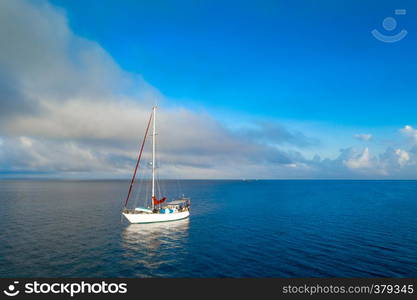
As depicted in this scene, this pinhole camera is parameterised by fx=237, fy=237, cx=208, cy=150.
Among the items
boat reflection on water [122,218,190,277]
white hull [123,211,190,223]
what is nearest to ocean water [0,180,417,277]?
boat reflection on water [122,218,190,277]

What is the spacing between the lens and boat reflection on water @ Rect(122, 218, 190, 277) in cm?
3131

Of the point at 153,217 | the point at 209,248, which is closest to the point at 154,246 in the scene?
the point at 209,248

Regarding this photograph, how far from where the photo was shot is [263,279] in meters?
26.1

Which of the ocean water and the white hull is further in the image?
the white hull

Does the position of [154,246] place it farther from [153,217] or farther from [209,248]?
[153,217]

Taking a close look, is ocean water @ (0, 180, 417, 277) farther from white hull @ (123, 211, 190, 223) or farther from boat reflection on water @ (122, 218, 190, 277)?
white hull @ (123, 211, 190, 223)

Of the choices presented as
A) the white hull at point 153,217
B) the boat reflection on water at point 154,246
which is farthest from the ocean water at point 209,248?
the white hull at point 153,217

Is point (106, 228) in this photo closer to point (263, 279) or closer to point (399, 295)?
point (263, 279)

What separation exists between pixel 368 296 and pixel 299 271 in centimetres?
944

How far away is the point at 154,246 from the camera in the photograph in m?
39.5

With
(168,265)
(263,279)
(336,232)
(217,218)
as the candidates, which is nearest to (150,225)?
(217,218)

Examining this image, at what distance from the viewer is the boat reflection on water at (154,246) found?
103 feet

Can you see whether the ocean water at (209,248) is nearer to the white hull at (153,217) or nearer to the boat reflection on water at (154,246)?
the boat reflection on water at (154,246)

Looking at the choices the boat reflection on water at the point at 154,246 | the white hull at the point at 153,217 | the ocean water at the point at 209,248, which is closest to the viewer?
the ocean water at the point at 209,248
